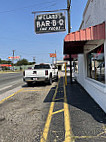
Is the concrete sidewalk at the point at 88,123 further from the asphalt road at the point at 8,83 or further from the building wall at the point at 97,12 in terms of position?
the asphalt road at the point at 8,83

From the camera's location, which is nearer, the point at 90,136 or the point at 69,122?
the point at 90,136

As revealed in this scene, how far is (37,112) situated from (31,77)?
6023 mm

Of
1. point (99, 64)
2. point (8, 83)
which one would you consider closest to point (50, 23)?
point (99, 64)

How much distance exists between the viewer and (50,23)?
9055mm

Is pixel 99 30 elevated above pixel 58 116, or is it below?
above

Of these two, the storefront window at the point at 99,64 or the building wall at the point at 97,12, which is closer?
the building wall at the point at 97,12

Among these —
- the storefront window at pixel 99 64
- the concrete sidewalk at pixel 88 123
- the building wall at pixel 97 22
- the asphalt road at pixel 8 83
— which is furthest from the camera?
the asphalt road at pixel 8 83

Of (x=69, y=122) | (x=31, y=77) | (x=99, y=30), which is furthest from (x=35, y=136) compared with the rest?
(x=31, y=77)

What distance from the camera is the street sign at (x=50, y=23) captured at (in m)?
9.00

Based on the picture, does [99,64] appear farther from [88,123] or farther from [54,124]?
[54,124]

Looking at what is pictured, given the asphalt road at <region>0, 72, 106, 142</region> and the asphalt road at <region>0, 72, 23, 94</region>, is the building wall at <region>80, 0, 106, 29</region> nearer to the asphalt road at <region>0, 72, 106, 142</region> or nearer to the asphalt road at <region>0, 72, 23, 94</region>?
the asphalt road at <region>0, 72, 106, 142</region>

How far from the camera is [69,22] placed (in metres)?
11.2

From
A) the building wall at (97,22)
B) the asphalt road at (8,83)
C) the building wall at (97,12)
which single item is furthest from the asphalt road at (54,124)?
the asphalt road at (8,83)

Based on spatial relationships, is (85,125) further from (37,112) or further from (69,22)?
(69,22)
